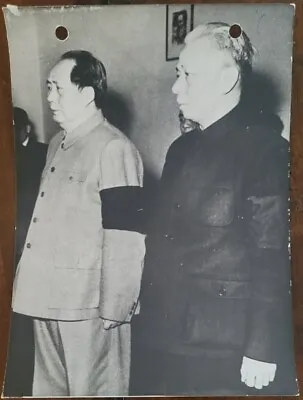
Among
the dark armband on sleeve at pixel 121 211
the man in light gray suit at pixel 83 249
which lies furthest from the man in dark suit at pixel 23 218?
the dark armband on sleeve at pixel 121 211

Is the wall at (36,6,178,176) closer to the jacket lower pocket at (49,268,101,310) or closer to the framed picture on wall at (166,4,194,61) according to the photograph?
the framed picture on wall at (166,4,194,61)

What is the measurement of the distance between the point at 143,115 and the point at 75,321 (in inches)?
14.1

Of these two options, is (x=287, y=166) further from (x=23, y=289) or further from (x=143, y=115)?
(x=23, y=289)

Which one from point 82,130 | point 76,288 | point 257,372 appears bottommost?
point 257,372

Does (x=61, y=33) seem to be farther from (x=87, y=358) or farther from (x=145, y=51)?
(x=87, y=358)

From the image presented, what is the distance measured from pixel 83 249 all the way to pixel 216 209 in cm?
23

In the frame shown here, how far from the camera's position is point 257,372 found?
3.04ft

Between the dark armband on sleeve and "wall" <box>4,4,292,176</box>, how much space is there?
0.20 feet

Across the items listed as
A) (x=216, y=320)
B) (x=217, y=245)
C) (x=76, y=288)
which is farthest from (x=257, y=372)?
(x=76, y=288)

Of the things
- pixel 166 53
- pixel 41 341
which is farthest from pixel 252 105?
pixel 41 341

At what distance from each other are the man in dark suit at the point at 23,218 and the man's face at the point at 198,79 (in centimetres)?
25

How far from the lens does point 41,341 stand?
0.93m

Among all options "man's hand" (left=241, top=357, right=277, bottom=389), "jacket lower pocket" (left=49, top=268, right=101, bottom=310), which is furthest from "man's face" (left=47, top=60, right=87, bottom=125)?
"man's hand" (left=241, top=357, right=277, bottom=389)

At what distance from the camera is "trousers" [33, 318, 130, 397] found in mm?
923
